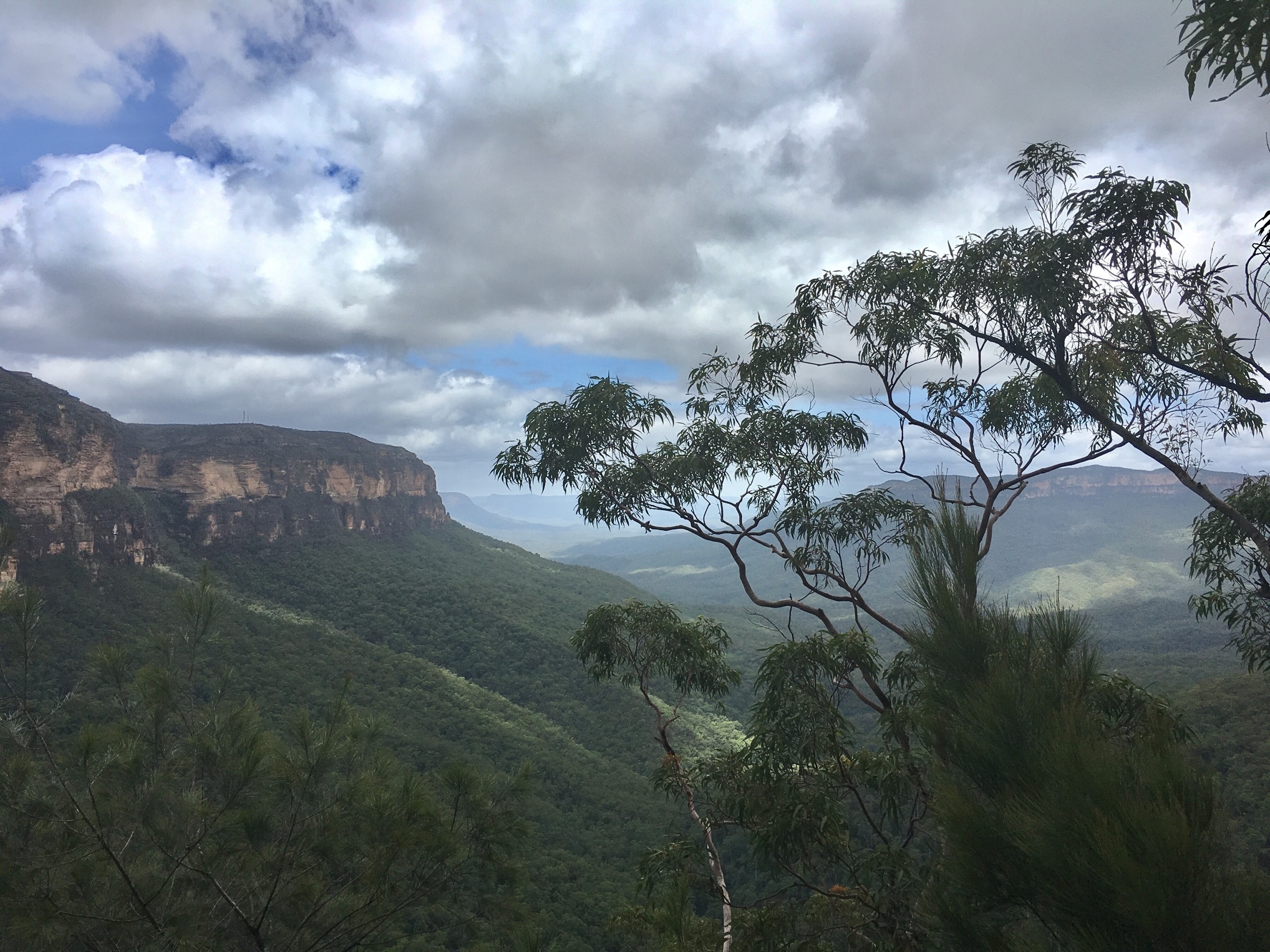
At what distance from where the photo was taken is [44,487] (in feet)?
129

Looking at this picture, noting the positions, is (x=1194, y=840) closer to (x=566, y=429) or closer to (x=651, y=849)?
(x=651, y=849)

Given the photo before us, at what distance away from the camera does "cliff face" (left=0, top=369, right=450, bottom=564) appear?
3856cm

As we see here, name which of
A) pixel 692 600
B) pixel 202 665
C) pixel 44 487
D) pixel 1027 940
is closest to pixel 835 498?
pixel 1027 940

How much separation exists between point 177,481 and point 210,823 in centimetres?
6886

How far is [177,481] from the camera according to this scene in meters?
59.9

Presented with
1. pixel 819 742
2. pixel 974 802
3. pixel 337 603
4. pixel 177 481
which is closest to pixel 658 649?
pixel 819 742

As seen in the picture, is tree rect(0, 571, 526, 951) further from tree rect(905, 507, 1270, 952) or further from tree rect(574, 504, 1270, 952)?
tree rect(905, 507, 1270, 952)

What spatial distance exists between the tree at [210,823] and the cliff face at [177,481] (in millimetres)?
26843

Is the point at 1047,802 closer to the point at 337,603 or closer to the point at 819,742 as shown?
the point at 819,742

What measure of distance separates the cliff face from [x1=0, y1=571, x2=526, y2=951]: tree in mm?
26843

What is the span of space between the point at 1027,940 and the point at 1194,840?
0.60m

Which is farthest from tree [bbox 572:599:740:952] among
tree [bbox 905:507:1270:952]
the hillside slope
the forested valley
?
tree [bbox 905:507:1270:952]

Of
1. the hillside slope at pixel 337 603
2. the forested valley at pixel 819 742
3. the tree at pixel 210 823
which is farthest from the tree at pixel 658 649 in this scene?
the hillside slope at pixel 337 603

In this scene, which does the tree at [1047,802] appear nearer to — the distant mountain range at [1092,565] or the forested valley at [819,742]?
the forested valley at [819,742]
